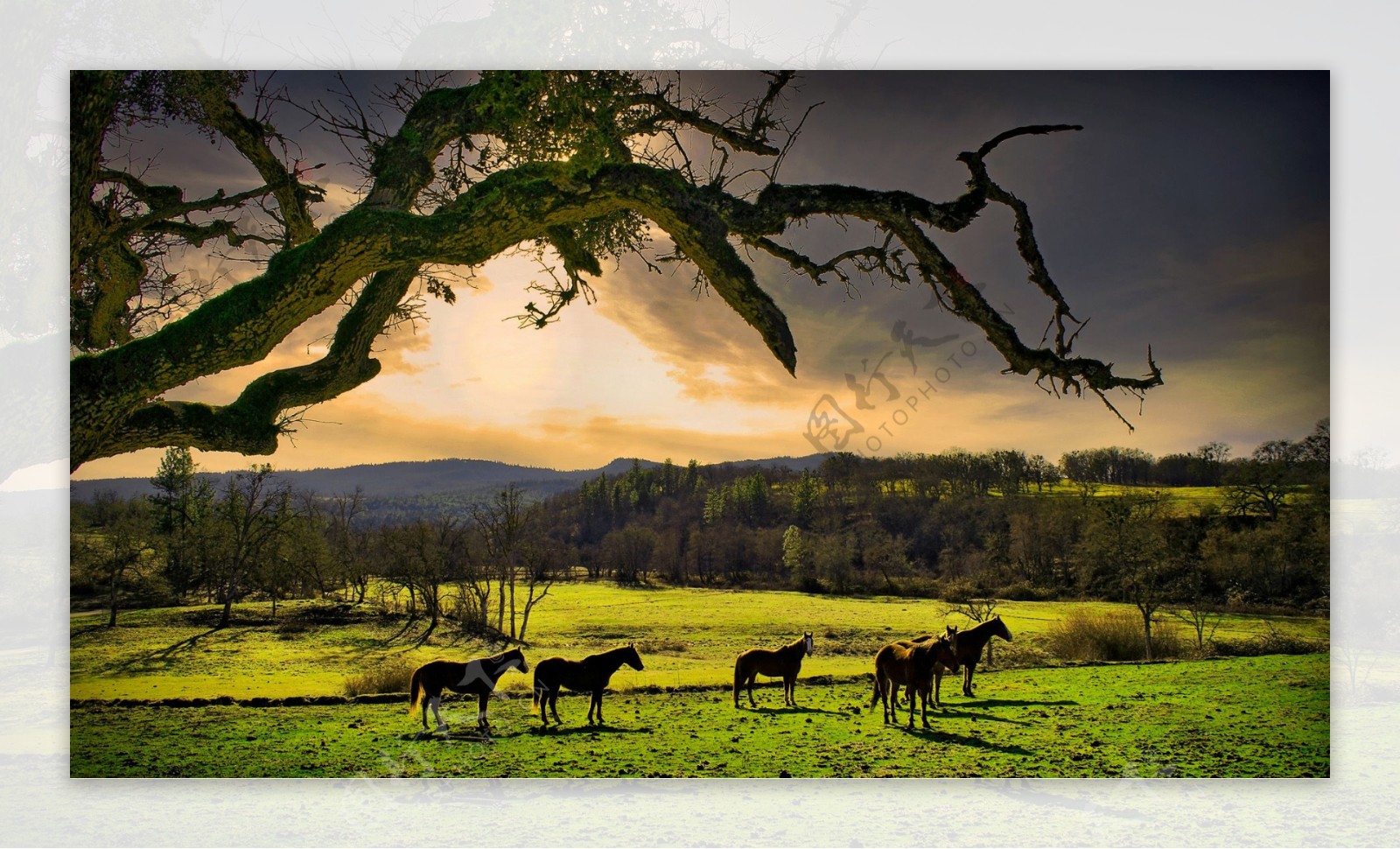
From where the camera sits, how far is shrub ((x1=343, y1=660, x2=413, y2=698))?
5.63 meters

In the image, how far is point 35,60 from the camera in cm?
541

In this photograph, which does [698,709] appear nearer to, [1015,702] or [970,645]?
[970,645]

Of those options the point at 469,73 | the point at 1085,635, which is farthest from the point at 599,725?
the point at 469,73

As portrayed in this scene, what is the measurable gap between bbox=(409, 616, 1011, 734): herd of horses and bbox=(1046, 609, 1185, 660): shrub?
22.6 inches

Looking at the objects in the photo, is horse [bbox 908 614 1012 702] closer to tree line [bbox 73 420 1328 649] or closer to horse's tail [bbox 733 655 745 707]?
tree line [bbox 73 420 1328 649]

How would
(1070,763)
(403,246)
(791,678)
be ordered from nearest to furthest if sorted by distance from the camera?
(403,246), (1070,763), (791,678)

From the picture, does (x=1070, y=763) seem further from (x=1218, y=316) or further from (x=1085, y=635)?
(x=1218, y=316)

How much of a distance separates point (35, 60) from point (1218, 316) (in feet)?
24.2

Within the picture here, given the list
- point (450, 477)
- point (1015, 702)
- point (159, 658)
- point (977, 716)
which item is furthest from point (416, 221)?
point (1015, 702)

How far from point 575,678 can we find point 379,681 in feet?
4.11

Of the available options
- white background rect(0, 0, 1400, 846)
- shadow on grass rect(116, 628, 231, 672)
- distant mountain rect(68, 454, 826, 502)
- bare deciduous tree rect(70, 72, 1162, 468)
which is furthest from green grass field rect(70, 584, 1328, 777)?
bare deciduous tree rect(70, 72, 1162, 468)

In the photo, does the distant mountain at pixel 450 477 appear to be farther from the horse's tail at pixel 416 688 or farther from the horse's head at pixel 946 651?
the horse's head at pixel 946 651

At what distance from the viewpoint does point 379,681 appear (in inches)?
223

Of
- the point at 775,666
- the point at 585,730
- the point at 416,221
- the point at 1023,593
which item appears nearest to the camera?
the point at 416,221
